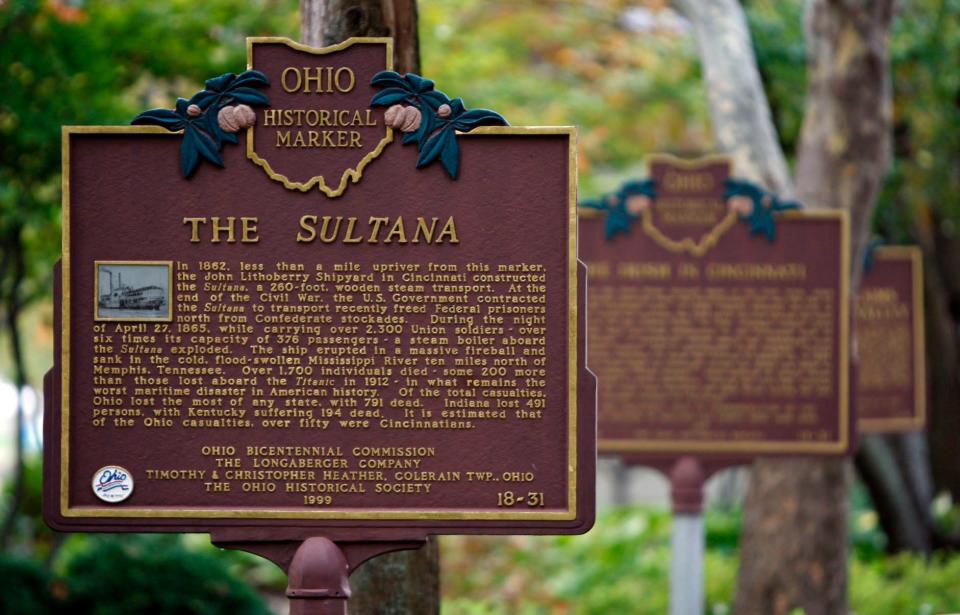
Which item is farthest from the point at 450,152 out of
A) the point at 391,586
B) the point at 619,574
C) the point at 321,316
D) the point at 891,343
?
the point at 619,574

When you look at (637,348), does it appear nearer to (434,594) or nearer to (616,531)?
(434,594)

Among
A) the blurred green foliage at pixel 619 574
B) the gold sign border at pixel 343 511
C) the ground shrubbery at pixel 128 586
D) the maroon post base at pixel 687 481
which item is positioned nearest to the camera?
the gold sign border at pixel 343 511

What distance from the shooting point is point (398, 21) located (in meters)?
6.40

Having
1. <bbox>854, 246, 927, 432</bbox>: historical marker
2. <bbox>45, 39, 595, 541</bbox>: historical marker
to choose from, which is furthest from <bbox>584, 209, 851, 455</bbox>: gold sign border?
<bbox>45, 39, 595, 541</bbox>: historical marker

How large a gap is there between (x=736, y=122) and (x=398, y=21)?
4.59 metres

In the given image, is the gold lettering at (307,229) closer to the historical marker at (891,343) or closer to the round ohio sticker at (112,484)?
the round ohio sticker at (112,484)

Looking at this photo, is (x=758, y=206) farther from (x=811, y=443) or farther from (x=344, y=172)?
(x=344, y=172)

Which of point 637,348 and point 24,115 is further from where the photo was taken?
point 24,115

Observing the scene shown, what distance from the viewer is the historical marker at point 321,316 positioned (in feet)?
16.7

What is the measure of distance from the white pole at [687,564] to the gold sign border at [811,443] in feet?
1.80

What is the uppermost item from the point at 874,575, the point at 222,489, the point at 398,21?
the point at 398,21

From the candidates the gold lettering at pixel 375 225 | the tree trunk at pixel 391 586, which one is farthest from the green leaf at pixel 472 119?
the tree trunk at pixel 391 586

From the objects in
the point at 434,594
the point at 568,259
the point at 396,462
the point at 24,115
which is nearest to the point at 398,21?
the point at 568,259

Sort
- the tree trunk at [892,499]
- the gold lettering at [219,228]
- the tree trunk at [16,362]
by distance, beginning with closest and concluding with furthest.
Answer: the gold lettering at [219,228], the tree trunk at [16,362], the tree trunk at [892,499]
